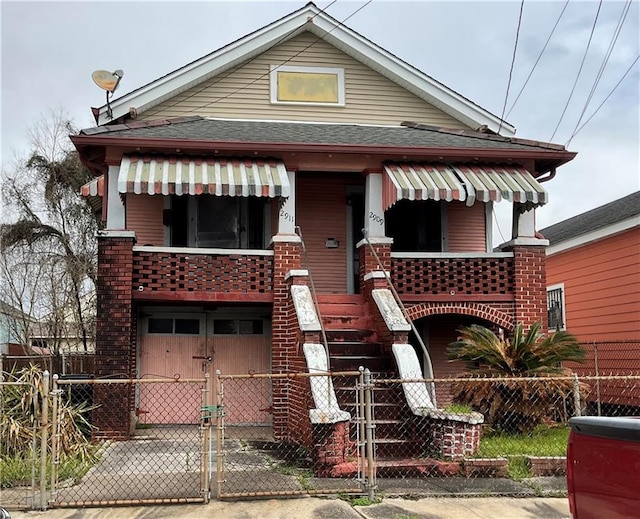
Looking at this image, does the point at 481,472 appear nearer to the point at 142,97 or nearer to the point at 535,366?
the point at 535,366

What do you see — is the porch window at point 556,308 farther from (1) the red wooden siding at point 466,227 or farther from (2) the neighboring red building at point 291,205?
(2) the neighboring red building at point 291,205

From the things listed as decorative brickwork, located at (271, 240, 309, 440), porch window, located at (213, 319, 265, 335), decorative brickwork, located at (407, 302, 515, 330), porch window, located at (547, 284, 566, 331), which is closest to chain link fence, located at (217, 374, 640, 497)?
decorative brickwork, located at (271, 240, 309, 440)

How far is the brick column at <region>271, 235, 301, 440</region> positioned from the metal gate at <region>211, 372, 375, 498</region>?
0.02m

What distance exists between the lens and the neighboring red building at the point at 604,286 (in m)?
13.1

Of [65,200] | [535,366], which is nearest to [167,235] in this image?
[535,366]

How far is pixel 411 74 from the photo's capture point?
14062 mm

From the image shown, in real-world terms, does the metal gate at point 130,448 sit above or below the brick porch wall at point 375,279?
below

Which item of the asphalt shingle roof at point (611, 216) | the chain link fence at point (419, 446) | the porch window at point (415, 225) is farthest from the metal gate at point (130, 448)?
the asphalt shingle roof at point (611, 216)

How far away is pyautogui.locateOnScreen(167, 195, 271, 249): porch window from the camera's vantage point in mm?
12719

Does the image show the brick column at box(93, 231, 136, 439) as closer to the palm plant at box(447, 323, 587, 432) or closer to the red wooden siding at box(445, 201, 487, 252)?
the palm plant at box(447, 323, 587, 432)

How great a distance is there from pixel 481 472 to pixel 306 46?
31.1ft

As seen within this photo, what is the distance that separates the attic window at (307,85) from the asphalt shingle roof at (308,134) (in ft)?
1.91

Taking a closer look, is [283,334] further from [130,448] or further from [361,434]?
[361,434]

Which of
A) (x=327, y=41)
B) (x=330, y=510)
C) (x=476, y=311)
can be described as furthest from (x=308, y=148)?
(x=330, y=510)
